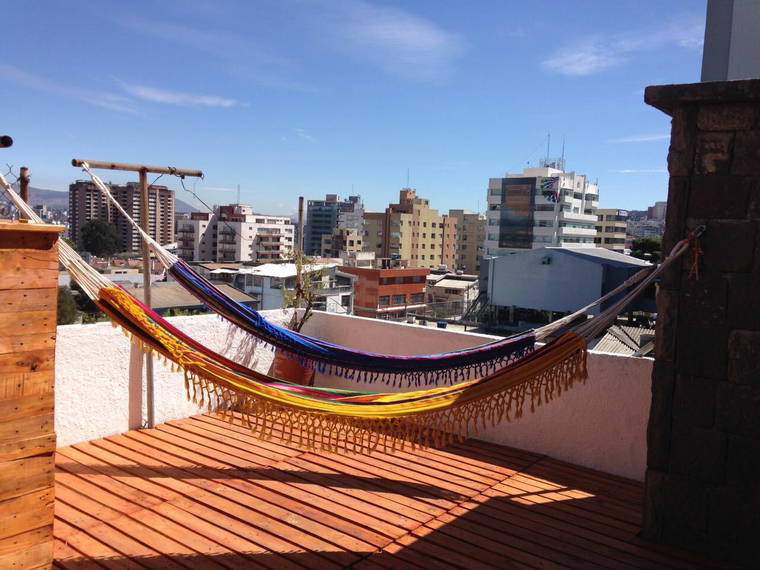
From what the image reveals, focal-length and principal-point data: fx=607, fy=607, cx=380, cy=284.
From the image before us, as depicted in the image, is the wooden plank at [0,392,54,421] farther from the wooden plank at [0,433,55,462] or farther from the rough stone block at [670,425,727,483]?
the rough stone block at [670,425,727,483]

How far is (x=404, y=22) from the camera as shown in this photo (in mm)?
11289

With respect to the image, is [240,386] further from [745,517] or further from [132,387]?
[745,517]

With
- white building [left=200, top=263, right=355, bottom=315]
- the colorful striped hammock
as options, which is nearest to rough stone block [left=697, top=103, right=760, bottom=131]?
the colorful striped hammock

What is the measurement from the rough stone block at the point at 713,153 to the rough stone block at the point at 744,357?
0.56 meters

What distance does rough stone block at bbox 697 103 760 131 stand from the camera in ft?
6.66

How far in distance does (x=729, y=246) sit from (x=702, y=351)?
0.37 metres

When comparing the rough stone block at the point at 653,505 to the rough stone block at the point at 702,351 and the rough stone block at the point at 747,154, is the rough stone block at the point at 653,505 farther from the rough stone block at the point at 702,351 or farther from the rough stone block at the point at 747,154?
the rough stone block at the point at 747,154

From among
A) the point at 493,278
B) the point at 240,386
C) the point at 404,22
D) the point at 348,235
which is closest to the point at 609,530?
the point at 240,386

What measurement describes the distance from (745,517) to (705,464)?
202 millimetres

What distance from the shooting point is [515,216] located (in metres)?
56.6

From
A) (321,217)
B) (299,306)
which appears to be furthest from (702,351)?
(321,217)

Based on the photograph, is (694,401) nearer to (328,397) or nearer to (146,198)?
(328,397)

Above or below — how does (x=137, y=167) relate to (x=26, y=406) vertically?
above

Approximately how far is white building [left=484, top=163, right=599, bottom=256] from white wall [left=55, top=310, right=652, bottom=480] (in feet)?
175
